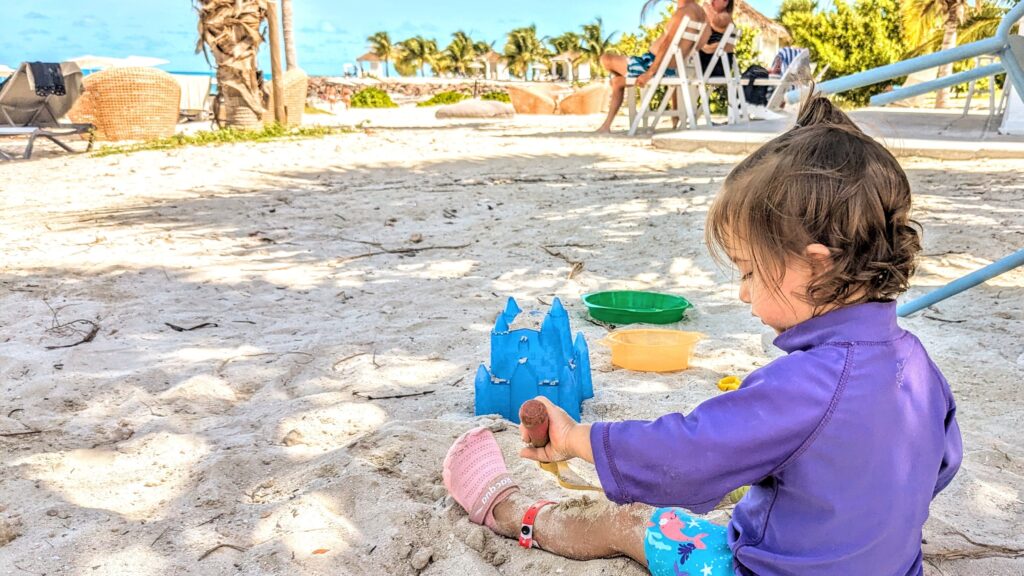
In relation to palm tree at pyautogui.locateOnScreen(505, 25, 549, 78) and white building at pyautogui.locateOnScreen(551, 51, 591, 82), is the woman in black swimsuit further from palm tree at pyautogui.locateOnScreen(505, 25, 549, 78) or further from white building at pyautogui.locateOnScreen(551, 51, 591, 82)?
palm tree at pyautogui.locateOnScreen(505, 25, 549, 78)

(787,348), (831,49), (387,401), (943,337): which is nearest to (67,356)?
(387,401)

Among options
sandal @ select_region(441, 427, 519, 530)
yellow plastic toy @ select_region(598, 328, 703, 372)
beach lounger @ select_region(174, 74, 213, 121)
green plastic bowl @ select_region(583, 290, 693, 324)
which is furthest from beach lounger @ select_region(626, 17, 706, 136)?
beach lounger @ select_region(174, 74, 213, 121)

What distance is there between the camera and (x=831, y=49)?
63.9ft

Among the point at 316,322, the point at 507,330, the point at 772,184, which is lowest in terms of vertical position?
the point at 316,322

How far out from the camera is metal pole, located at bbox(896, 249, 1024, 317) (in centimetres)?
253

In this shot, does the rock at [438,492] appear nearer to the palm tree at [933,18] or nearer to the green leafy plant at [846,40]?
the green leafy plant at [846,40]

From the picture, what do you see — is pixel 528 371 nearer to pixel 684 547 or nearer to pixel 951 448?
pixel 684 547

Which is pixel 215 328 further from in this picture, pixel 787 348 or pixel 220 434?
pixel 787 348

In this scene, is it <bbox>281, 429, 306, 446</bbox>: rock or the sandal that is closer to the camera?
the sandal

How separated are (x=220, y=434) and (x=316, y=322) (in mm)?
1087

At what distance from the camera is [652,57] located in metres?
9.70

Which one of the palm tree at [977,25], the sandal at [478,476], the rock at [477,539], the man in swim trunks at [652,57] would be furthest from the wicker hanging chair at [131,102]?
the palm tree at [977,25]

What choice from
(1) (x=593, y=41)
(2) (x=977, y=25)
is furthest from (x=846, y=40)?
(1) (x=593, y=41)

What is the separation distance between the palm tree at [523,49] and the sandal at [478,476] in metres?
74.7
